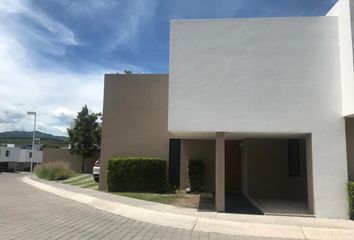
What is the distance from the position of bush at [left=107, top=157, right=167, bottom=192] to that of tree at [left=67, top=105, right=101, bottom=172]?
1797 cm

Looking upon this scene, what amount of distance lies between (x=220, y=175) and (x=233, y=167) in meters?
6.57

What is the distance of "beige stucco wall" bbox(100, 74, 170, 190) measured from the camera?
1862cm

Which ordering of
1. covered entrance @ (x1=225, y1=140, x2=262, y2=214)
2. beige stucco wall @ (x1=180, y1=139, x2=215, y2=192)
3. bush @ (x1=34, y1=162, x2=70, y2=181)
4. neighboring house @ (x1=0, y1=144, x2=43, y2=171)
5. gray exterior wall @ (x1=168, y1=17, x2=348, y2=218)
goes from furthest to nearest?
1. neighboring house @ (x1=0, y1=144, x2=43, y2=171)
2. bush @ (x1=34, y1=162, x2=70, y2=181)
3. covered entrance @ (x1=225, y1=140, x2=262, y2=214)
4. beige stucco wall @ (x1=180, y1=139, x2=215, y2=192)
5. gray exterior wall @ (x1=168, y1=17, x2=348, y2=218)

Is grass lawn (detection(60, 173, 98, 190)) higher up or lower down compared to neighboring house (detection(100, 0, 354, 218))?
lower down

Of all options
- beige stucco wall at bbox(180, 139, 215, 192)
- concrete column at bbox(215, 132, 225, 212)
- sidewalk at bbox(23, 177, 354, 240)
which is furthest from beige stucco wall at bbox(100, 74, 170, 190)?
concrete column at bbox(215, 132, 225, 212)

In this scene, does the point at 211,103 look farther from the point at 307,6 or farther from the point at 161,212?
the point at 307,6

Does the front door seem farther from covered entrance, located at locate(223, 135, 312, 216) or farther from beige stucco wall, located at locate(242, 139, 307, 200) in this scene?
beige stucco wall, located at locate(242, 139, 307, 200)

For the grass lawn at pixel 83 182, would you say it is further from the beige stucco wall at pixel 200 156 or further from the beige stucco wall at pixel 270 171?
the beige stucco wall at pixel 270 171

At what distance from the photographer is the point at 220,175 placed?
1266 cm

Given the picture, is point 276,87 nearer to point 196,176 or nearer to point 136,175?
point 196,176

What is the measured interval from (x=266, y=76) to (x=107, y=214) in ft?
23.1

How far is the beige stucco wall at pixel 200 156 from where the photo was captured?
1805 centimetres

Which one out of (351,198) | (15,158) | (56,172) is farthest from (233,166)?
(15,158)

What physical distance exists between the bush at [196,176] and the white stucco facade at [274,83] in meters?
5.03
